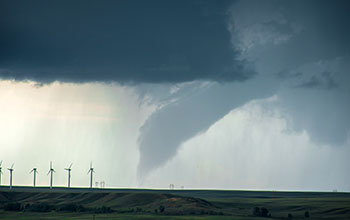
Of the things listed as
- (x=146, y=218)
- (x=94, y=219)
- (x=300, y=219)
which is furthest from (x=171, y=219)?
(x=300, y=219)

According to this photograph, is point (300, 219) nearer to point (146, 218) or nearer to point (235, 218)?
point (235, 218)

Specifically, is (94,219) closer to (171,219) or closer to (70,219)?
(70,219)

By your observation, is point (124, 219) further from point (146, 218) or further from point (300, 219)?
point (300, 219)

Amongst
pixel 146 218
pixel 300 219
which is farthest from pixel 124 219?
pixel 300 219

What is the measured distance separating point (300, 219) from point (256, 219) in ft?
42.6

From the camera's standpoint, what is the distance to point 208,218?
19875 centimetres

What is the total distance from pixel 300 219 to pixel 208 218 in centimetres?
2599

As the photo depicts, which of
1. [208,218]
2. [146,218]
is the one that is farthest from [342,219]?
Result: [146,218]

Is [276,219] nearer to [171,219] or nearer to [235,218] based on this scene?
[235,218]

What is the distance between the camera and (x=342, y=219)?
198125 mm

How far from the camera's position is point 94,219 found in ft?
650

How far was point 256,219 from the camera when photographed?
197m

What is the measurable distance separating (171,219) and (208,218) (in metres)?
10.4

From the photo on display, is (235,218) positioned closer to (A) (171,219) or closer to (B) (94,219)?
(A) (171,219)
